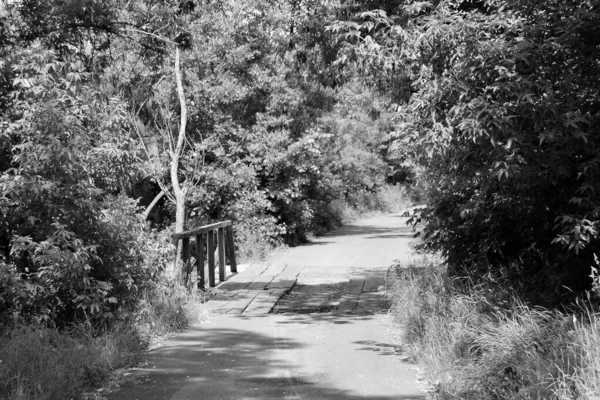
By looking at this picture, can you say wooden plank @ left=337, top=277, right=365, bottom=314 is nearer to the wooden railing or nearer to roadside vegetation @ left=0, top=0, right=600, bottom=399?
roadside vegetation @ left=0, top=0, right=600, bottom=399

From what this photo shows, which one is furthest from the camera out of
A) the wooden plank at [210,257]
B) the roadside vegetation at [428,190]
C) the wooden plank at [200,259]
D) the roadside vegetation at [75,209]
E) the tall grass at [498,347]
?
the wooden plank at [210,257]

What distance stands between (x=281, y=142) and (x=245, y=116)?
177 cm

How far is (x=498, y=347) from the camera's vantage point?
241 inches

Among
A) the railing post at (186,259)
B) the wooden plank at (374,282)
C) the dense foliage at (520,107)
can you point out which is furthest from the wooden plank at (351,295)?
the dense foliage at (520,107)

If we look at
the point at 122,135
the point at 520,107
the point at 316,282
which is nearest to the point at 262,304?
the point at 316,282

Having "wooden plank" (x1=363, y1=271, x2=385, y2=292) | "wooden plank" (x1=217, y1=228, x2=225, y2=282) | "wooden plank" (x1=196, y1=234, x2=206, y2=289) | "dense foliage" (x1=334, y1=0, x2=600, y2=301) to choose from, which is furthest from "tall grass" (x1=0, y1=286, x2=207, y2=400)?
"wooden plank" (x1=217, y1=228, x2=225, y2=282)

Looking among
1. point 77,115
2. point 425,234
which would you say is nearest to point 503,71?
point 425,234

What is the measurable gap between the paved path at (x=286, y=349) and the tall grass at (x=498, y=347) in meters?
0.33

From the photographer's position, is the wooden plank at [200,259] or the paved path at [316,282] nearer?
the paved path at [316,282]

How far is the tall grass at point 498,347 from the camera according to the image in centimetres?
519

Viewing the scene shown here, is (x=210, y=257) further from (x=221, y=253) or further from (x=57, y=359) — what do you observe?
(x=57, y=359)

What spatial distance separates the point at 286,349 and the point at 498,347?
10.2 ft

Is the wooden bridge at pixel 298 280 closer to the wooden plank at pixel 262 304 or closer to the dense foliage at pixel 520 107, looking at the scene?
the wooden plank at pixel 262 304

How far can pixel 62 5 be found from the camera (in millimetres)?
9867
